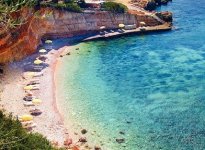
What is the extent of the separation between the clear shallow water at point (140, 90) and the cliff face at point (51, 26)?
6570mm

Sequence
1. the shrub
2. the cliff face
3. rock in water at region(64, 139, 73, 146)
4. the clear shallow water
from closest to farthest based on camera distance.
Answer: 1. rock in water at region(64, 139, 73, 146)
2. the clear shallow water
3. the cliff face
4. the shrub

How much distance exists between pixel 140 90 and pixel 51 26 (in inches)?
1265

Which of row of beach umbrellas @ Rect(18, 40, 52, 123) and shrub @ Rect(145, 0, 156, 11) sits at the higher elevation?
shrub @ Rect(145, 0, 156, 11)

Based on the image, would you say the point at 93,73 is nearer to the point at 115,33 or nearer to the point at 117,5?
the point at 115,33

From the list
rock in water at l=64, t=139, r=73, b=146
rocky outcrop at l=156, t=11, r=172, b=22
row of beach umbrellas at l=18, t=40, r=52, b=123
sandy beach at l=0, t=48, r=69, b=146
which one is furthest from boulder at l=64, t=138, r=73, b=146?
rocky outcrop at l=156, t=11, r=172, b=22

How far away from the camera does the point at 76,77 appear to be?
207 ft

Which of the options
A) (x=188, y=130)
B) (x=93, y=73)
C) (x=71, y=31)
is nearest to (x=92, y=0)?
(x=71, y=31)

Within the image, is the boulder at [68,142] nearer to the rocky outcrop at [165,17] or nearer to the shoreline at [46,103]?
the shoreline at [46,103]

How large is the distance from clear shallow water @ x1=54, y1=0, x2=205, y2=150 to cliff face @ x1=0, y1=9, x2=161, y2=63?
657 cm

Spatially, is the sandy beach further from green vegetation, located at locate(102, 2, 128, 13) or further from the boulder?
green vegetation, located at locate(102, 2, 128, 13)

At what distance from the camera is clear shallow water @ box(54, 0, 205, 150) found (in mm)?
45219

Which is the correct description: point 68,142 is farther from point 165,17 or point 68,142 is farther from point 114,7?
point 165,17

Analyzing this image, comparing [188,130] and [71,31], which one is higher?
[71,31]

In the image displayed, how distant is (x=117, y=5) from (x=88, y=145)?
179ft
